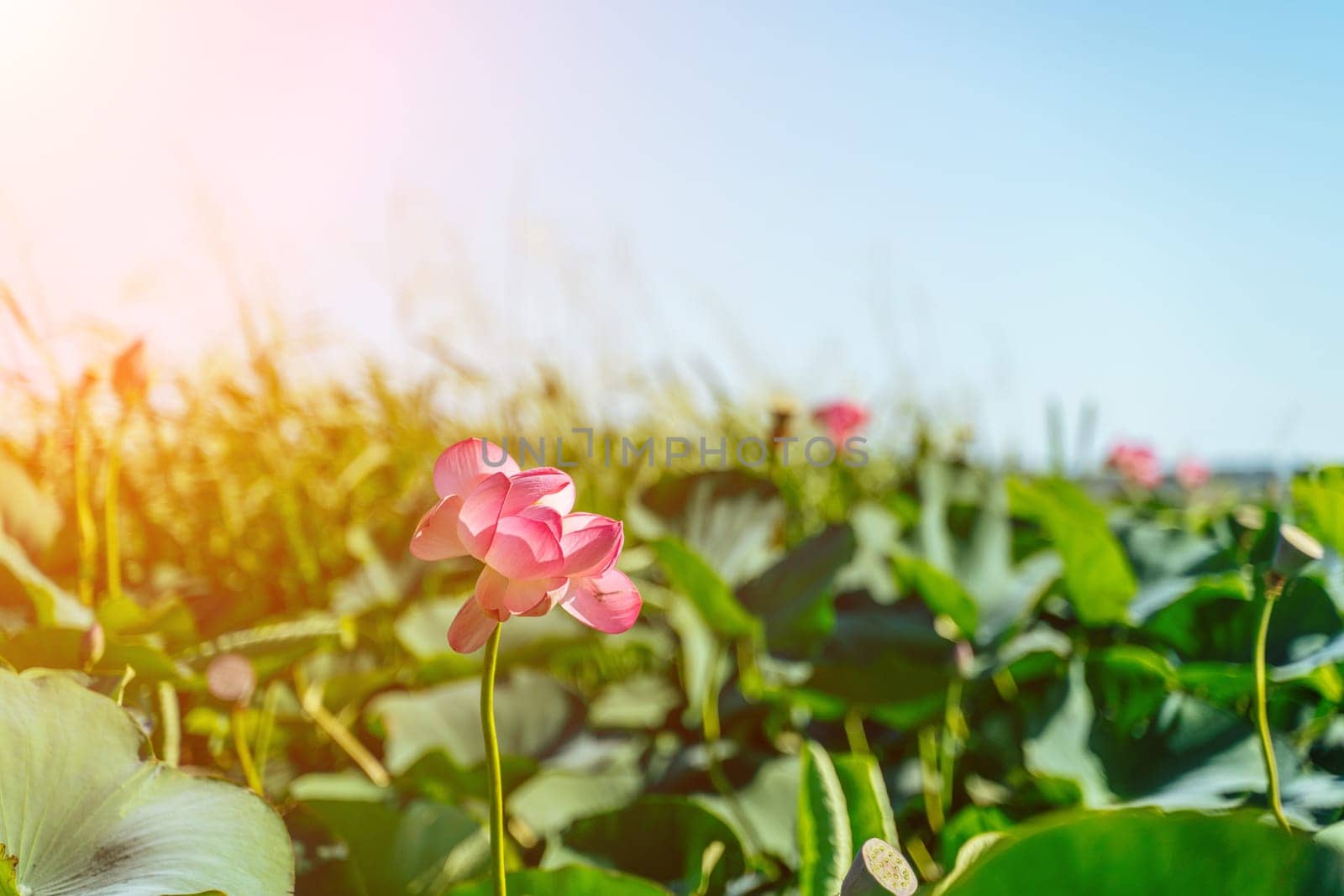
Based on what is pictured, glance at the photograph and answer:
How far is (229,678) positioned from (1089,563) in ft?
1.55

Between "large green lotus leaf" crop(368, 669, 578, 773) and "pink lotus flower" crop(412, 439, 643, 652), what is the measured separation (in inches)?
14.3

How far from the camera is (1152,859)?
22 cm

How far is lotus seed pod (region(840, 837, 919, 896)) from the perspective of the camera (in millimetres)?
214

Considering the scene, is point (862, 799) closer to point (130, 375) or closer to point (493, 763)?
point (493, 763)

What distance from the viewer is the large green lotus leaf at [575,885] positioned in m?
0.30

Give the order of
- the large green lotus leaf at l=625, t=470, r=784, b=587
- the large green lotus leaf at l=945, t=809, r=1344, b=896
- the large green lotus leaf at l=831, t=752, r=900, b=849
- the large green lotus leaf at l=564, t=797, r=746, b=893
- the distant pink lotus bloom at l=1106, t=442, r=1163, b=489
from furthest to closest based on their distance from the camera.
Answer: the distant pink lotus bloom at l=1106, t=442, r=1163, b=489, the large green lotus leaf at l=625, t=470, r=784, b=587, the large green lotus leaf at l=564, t=797, r=746, b=893, the large green lotus leaf at l=831, t=752, r=900, b=849, the large green lotus leaf at l=945, t=809, r=1344, b=896

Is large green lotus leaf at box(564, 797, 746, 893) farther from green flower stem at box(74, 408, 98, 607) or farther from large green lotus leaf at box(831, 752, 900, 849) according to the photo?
green flower stem at box(74, 408, 98, 607)

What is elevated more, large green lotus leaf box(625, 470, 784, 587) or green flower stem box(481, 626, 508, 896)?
green flower stem box(481, 626, 508, 896)

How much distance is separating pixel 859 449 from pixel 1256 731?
0.86 meters

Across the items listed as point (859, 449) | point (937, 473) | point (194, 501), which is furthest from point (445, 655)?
point (859, 449)

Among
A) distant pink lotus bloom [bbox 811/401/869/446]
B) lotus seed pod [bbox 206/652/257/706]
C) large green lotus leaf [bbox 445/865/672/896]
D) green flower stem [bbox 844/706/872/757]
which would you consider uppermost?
lotus seed pod [bbox 206/652/257/706]

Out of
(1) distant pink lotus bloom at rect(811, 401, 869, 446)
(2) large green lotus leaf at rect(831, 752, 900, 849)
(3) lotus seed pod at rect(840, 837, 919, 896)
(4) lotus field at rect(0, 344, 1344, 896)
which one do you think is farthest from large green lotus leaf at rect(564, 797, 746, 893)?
(1) distant pink lotus bloom at rect(811, 401, 869, 446)

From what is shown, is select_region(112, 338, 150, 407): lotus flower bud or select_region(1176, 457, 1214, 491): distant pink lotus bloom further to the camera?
select_region(1176, 457, 1214, 491): distant pink lotus bloom

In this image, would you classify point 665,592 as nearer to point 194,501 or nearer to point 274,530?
point 274,530
